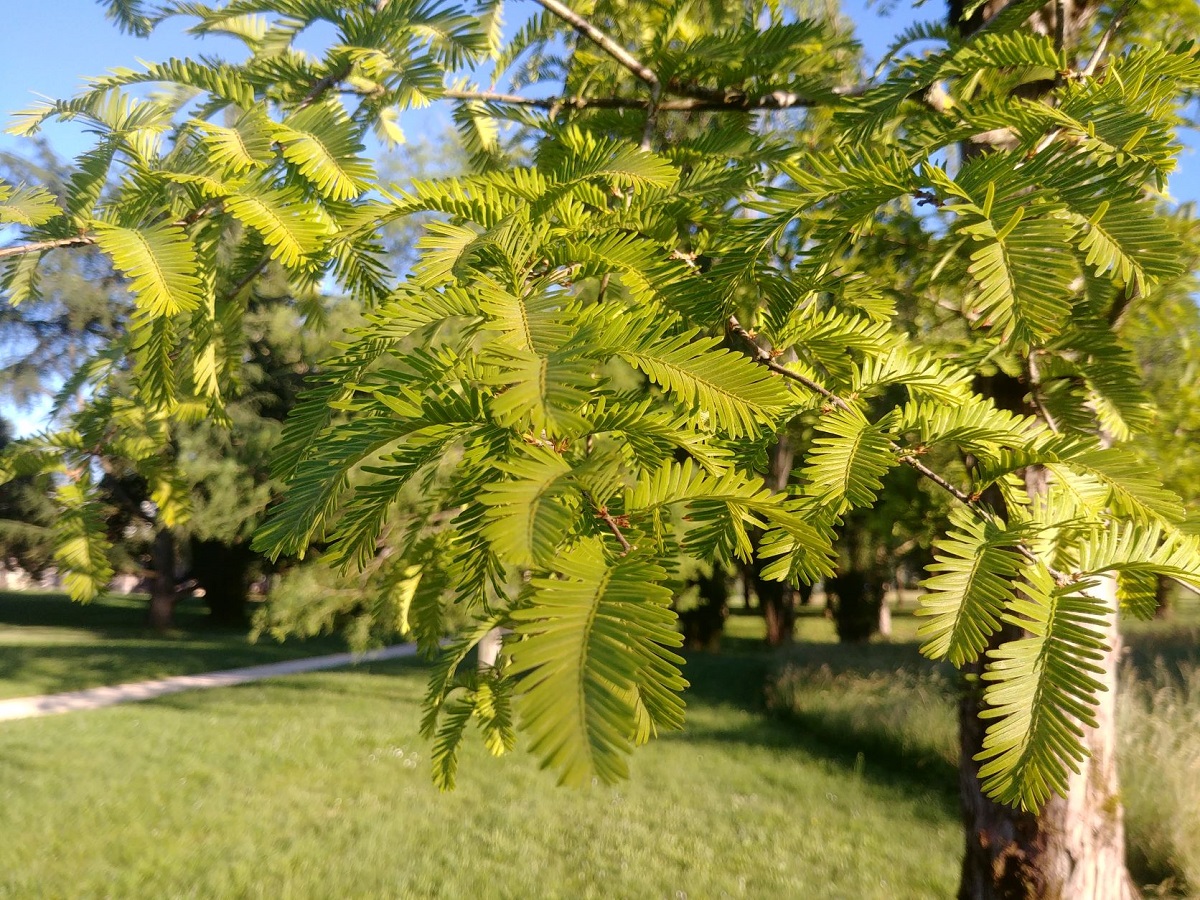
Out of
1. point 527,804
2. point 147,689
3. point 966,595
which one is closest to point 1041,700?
point 966,595

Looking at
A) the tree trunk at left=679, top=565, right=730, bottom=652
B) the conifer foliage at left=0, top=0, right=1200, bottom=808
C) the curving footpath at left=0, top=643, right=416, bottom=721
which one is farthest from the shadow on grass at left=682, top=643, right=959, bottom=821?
the conifer foliage at left=0, top=0, right=1200, bottom=808

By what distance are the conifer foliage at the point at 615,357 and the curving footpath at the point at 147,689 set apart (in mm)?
8078

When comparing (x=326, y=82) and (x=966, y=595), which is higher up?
(x=326, y=82)

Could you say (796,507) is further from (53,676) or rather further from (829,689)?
(53,676)

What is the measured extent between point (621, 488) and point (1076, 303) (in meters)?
1.41

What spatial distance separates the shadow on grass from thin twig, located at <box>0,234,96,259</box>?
5855 mm

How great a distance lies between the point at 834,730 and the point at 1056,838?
6.61 meters

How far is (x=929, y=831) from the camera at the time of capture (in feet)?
18.6

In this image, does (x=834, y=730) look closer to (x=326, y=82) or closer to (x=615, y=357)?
(x=326, y=82)

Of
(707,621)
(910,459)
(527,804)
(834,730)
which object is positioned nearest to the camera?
(910,459)

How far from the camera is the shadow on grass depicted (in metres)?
7.11

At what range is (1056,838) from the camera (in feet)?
7.60

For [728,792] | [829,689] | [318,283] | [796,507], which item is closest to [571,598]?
[796,507]

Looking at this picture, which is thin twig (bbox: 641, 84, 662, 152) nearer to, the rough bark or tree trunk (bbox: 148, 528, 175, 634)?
the rough bark
